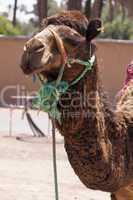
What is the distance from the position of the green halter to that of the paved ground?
407cm

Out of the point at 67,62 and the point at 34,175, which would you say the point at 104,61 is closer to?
the point at 34,175

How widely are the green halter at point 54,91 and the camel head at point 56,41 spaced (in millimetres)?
43

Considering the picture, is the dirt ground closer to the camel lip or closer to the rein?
the rein

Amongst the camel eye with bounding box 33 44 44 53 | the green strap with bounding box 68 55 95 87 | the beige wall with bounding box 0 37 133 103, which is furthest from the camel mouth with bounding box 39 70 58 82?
the beige wall with bounding box 0 37 133 103

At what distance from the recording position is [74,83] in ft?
11.4

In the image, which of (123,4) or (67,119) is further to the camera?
(123,4)

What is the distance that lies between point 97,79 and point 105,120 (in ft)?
0.93

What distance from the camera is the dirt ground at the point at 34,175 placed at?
7.63 metres

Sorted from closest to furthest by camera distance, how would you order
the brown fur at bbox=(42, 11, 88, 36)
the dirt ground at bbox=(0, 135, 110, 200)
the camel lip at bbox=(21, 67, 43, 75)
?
the camel lip at bbox=(21, 67, 43, 75)
the brown fur at bbox=(42, 11, 88, 36)
the dirt ground at bbox=(0, 135, 110, 200)

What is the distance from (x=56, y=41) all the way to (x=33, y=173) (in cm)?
593

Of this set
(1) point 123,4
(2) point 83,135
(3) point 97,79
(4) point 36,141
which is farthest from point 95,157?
(1) point 123,4

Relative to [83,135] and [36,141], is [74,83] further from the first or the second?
[36,141]

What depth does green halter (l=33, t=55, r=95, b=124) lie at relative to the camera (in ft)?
11.1

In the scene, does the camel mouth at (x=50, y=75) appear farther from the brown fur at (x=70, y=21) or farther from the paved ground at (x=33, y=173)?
the paved ground at (x=33, y=173)
